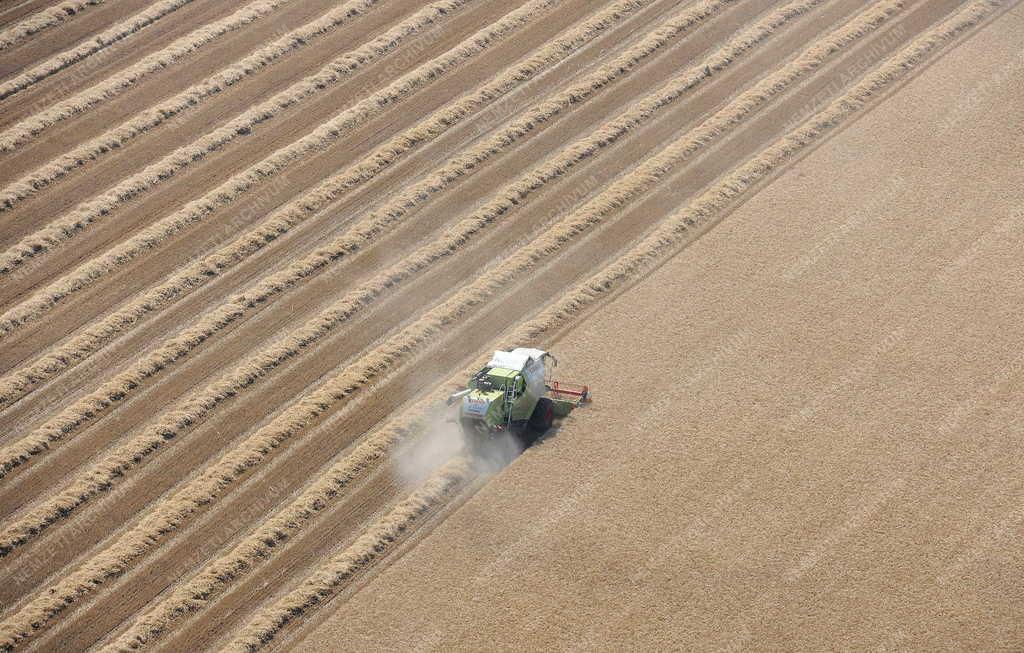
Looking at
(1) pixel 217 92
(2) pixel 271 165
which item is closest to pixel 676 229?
(2) pixel 271 165

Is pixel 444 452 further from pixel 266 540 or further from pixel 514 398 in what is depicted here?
pixel 266 540

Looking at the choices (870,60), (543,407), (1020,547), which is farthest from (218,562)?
(870,60)

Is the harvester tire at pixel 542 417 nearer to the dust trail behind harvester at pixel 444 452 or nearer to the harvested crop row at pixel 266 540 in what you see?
the dust trail behind harvester at pixel 444 452

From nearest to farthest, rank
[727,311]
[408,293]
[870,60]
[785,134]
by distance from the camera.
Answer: [727,311] < [408,293] < [785,134] < [870,60]

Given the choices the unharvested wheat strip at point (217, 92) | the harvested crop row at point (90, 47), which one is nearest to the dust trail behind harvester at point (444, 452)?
the unharvested wheat strip at point (217, 92)

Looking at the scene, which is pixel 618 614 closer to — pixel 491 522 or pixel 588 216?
pixel 491 522

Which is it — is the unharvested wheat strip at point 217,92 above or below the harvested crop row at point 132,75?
below

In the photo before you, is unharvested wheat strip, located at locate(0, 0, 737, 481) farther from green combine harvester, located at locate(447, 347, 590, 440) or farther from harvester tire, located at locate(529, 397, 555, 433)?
harvester tire, located at locate(529, 397, 555, 433)
